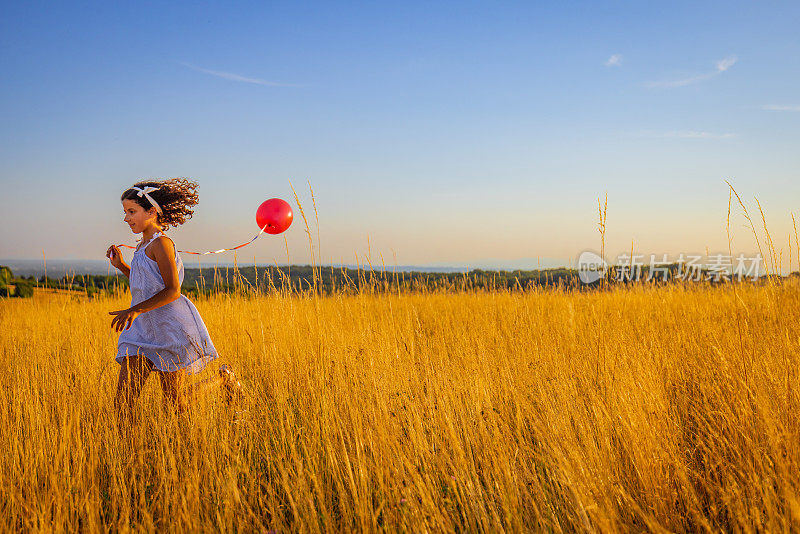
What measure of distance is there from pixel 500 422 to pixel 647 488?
0.81 metres

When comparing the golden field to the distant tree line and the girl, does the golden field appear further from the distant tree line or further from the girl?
the distant tree line

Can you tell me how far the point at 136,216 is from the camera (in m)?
A: 3.12

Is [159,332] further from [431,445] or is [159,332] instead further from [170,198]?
[431,445]

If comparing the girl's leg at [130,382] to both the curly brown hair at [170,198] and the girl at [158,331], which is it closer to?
the girl at [158,331]

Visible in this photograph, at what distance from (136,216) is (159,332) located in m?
0.74

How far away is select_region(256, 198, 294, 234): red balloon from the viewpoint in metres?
4.49

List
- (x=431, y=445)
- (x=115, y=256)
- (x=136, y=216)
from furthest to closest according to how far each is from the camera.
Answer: (x=115, y=256) → (x=136, y=216) → (x=431, y=445)

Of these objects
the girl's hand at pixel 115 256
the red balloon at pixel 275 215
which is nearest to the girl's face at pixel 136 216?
the girl's hand at pixel 115 256

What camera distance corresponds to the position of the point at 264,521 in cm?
204

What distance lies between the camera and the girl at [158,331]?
297 centimetres

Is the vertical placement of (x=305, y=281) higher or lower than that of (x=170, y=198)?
lower

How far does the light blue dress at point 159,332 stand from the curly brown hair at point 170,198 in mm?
258

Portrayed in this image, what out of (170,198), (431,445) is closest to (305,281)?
(170,198)

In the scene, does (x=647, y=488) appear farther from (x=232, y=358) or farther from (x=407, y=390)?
(x=232, y=358)
